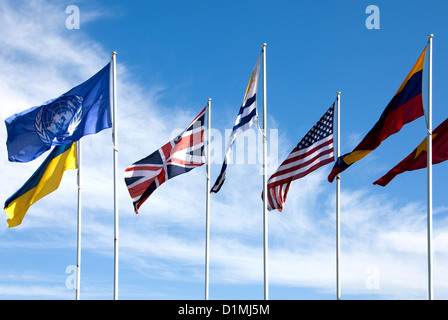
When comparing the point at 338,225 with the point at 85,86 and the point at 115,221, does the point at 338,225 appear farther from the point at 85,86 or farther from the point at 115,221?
the point at 85,86

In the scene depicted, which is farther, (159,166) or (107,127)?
(159,166)

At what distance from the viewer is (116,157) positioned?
24.9 m

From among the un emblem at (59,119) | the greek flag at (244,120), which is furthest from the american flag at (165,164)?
the un emblem at (59,119)

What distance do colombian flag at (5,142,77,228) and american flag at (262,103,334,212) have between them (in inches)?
335

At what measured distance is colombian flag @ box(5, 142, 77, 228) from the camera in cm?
2650

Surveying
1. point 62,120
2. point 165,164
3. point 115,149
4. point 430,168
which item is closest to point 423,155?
point 430,168

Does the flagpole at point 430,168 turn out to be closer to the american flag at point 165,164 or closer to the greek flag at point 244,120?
the greek flag at point 244,120

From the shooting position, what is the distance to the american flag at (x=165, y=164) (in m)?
26.4

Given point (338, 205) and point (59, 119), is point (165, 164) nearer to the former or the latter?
point (59, 119)

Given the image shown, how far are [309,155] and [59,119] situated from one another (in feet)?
32.8

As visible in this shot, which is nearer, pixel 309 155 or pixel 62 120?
pixel 62 120

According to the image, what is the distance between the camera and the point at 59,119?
2552 cm
